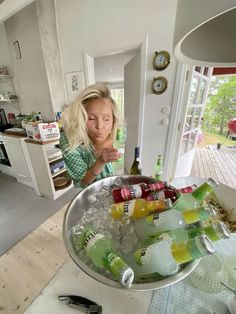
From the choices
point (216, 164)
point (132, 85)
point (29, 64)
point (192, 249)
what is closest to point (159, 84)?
point (132, 85)

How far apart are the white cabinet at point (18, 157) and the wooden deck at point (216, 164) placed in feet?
8.89

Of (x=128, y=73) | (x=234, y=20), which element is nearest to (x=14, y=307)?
(x=234, y=20)

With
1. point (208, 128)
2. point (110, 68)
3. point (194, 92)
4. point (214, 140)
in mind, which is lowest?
point (214, 140)

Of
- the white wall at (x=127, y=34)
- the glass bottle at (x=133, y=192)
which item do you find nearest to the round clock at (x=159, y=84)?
the white wall at (x=127, y=34)

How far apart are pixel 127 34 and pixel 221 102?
3.96 metres

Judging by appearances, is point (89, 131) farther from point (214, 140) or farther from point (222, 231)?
point (214, 140)

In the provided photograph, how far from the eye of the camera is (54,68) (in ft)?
7.36

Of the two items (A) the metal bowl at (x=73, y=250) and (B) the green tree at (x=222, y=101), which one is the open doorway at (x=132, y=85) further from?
(B) the green tree at (x=222, y=101)

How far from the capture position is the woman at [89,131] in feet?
2.19

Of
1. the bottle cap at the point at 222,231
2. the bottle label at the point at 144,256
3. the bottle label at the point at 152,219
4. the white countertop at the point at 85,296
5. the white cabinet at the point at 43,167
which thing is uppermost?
the bottle cap at the point at 222,231

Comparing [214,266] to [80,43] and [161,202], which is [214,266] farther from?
[80,43]

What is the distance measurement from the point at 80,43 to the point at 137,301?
8.39ft

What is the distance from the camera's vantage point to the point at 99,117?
2.29ft

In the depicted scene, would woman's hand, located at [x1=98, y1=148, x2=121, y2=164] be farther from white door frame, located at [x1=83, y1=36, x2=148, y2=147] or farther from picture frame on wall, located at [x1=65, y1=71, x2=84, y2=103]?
picture frame on wall, located at [x1=65, y1=71, x2=84, y2=103]
